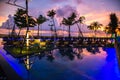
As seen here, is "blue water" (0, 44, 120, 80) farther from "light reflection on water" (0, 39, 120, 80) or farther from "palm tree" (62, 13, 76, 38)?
"palm tree" (62, 13, 76, 38)

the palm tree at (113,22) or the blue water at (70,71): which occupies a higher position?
the palm tree at (113,22)

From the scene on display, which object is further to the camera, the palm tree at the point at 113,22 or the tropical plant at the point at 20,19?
the tropical plant at the point at 20,19

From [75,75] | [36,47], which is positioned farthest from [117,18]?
[75,75]

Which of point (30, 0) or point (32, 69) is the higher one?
point (30, 0)

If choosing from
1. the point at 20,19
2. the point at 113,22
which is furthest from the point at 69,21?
the point at 113,22

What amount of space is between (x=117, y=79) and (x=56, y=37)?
17.1 meters

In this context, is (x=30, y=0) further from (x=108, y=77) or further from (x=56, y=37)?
(x=56, y=37)

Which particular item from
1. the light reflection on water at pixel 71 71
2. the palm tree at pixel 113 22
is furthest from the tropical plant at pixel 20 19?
the light reflection on water at pixel 71 71

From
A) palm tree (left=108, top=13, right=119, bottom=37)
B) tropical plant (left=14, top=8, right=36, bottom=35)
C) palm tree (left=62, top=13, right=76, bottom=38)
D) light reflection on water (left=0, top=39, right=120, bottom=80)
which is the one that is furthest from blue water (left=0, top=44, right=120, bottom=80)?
palm tree (left=62, top=13, right=76, bottom=38)

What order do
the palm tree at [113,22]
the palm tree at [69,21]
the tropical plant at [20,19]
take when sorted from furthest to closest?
the palm tree at [69,21], the tropical plant at [20,19], the palm tree at [113,22]

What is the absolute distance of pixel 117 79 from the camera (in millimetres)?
10188

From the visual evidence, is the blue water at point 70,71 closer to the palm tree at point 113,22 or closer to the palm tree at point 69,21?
the palm tree at point 113,22

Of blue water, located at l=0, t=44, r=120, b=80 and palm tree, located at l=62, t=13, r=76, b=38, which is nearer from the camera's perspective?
blue water, located at l=0, t=44, r=120, b=80

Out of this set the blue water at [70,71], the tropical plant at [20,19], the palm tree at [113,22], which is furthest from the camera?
the tropical plant at [20,19]
